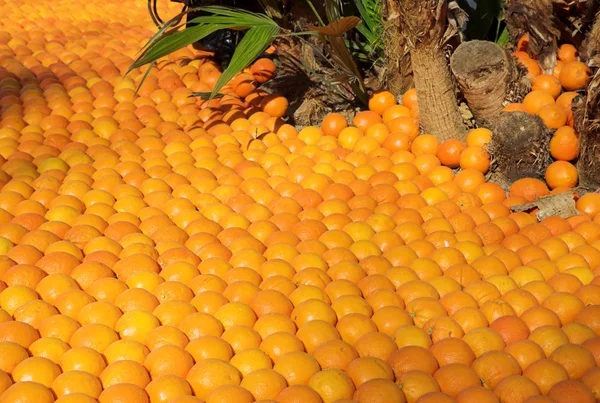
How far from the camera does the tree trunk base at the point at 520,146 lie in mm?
3672

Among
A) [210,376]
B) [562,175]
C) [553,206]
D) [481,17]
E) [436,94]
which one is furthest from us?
[481,17]

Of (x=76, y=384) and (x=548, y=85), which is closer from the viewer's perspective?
(x=76, y=384)

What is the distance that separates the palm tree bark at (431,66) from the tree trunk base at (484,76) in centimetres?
8

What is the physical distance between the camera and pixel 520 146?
367 centimetres

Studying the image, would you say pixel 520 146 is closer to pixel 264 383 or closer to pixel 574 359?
pixel 574 359

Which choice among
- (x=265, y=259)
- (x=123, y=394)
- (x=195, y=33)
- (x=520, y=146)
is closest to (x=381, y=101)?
(x=520, y=146)

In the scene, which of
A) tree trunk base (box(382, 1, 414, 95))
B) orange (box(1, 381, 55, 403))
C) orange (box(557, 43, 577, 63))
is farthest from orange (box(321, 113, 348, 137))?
orange (box(1, 381, 55, 403))

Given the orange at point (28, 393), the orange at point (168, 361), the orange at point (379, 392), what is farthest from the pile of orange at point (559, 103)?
the orange at point (28, 393)

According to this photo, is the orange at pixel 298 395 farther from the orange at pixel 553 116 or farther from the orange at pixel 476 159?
the orange at pixel 553 116

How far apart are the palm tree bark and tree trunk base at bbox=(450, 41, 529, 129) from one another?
0.08 meters

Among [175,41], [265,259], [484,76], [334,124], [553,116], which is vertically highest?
[175,41]

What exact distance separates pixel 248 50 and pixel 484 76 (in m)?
1.23

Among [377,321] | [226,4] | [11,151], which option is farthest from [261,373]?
[226,4]

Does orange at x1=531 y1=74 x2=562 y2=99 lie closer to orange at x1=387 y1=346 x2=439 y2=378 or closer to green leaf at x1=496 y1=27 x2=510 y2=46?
green leaf at x1=496 y1=27 x2=510 y2=46
